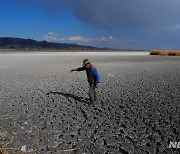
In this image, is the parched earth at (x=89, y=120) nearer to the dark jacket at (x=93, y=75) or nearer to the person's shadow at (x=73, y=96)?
the person's shadow at (x=73, y=96)

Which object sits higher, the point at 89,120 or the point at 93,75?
the point at 93,75

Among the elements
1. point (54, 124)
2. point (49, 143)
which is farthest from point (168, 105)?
point (49, 143)

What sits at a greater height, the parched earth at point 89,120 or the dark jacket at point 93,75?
the dark jacket at point 93,75

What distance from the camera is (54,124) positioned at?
7.31 meters

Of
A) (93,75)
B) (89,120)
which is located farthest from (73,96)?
(89,120)

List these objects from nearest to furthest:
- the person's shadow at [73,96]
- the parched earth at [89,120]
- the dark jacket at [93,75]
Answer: the parched earth at [89,120]
the dark jacket at [93,75]
the person's shadow at [73,96]

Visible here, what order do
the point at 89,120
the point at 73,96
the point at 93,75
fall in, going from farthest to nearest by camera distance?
the point at 73,96, the point at 93,75, the point at 89,120

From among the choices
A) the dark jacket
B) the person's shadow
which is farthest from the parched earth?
the dark jacket

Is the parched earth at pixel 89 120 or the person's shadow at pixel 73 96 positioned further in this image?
the person's shadow at pixel 73 96

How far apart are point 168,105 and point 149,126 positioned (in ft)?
6.71

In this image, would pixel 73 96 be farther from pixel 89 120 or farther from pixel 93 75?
pixel 89 120

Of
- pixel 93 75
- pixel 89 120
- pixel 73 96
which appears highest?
pixel 93 75

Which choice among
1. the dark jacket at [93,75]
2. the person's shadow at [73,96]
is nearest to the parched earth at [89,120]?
the person's shadow at [73,96]

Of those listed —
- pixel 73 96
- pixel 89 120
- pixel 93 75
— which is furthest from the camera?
pixel 73 96
